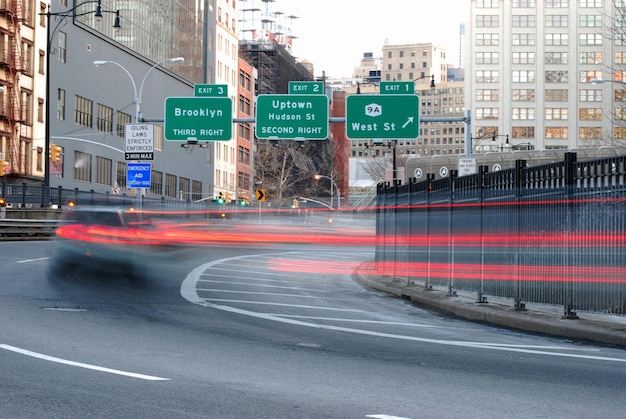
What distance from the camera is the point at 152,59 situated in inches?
3292

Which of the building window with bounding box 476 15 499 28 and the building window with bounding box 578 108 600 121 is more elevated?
the building window with bounding box 476 15 499 28

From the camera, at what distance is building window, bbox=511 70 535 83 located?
437 ft

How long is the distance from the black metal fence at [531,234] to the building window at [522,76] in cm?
11819

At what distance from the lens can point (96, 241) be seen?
19.0 m

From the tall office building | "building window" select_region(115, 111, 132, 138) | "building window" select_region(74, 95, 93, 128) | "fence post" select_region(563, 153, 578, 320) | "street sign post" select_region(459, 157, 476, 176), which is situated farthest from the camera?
the tall office building

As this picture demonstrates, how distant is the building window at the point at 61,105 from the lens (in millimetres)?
67562

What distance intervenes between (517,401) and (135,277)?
13069 millimetres

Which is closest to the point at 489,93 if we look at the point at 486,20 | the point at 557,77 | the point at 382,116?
the point at 557,77

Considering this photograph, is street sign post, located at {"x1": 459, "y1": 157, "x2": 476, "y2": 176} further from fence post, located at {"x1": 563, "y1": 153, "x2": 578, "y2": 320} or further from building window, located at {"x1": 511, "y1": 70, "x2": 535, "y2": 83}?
building window, located at {"x1": 511, "y1": 70, "x2": 535, "y2": 83}

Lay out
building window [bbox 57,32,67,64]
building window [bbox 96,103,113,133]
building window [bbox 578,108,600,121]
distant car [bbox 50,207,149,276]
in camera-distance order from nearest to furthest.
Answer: distant car [bbox 50,207,149,276]
building window [bbox 57,32,67,64]
building window [bbox 96,103,113,133]
building window [bbox 578,108,600,121]

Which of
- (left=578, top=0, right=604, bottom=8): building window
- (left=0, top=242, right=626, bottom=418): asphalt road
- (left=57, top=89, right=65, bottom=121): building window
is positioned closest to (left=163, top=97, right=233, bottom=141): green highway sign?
(left=0, top=242, right=626, bottom=418): asphalt road

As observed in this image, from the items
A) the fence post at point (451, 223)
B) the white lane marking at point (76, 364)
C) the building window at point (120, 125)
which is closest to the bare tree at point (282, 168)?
the building window at point (120, 125)

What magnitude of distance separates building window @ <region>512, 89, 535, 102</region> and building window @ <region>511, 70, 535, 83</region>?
1.45 metres

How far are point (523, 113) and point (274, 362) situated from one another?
129216mm
